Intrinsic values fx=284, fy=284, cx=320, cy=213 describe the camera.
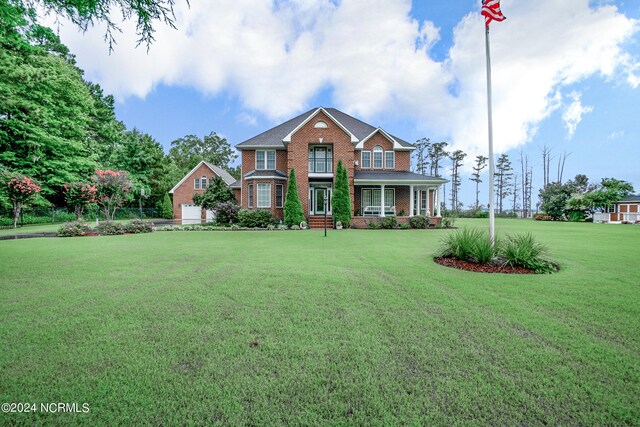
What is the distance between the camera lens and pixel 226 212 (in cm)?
2059

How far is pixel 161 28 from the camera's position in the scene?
20.2 feet

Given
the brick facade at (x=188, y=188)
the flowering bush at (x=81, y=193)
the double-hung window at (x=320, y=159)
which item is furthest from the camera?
the brick facade at (x=188, y=188)

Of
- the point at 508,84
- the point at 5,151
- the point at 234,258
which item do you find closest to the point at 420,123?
the point at 508,84

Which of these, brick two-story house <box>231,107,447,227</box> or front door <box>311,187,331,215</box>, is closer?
brick two-story house <box>231,107,447,227</box>

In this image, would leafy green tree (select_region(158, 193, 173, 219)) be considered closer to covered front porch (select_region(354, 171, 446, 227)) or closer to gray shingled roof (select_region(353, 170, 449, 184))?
covered front porch (select_region(354, 171, 446, 227))

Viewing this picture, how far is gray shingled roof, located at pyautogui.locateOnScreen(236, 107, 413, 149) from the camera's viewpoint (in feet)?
73.4

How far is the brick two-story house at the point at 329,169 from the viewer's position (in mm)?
20766

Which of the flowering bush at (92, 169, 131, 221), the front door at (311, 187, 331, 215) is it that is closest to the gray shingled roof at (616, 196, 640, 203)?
the front door at (311, 187, 331, 215)

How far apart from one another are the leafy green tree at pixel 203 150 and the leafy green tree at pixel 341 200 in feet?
129

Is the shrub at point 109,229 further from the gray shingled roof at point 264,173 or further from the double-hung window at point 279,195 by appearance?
the double-hung window at point 279,195

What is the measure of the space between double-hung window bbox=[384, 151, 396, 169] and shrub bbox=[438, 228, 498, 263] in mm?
16731

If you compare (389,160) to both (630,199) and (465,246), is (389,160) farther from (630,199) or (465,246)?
(630,199)

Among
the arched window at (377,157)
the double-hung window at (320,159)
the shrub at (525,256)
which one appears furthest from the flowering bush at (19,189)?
the shrub at (525,256)

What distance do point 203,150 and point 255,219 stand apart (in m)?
42.1
